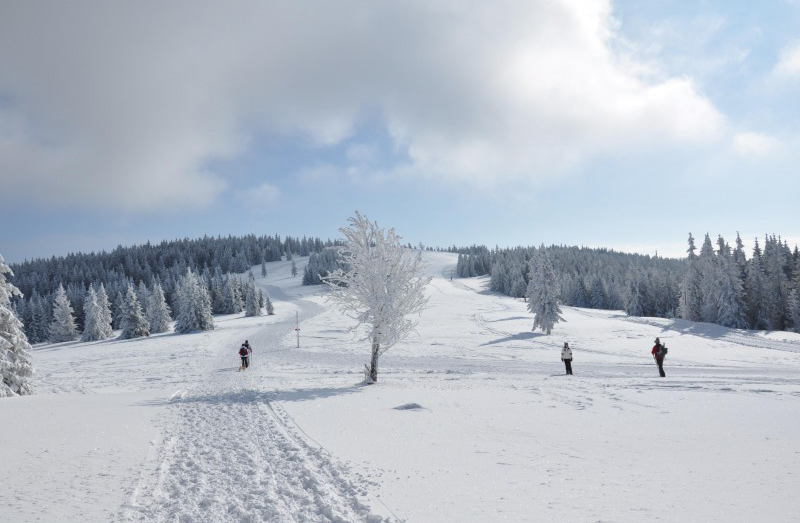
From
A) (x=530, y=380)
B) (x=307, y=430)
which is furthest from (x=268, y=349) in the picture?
(x=307, y=430)

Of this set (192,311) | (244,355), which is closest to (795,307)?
(244,355)

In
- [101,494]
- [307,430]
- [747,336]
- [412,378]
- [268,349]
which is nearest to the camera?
[101,494]

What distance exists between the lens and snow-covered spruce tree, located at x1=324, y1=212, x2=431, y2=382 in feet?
67.3

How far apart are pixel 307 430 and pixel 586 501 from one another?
24.3 feet

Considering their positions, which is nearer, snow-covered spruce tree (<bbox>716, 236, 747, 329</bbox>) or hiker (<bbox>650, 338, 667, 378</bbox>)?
hiker (<bbox>650, 338, 667, 378</bbox>)

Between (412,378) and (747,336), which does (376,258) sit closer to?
(412,378)

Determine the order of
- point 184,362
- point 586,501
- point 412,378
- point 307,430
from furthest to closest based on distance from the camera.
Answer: point 184,362 < point 412,378 < point 307,430 < point 586,501

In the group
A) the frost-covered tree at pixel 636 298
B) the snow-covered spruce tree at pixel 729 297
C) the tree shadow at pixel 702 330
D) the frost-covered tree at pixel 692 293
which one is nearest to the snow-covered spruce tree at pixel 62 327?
the tree shadow at pixel 702 330

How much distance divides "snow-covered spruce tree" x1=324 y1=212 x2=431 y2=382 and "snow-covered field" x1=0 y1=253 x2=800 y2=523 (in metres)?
2.58

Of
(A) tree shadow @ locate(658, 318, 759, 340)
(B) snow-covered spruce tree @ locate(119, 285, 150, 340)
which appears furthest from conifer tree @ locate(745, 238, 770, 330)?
(B) snow-covered spruce tree @ locate(119, 285, 150, 340)

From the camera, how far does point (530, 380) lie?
2056cm

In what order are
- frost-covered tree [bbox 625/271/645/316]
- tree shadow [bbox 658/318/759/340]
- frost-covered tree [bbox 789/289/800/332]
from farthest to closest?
1. frost-covered tree [bbox 625/271/645/316]
2. frost-covered tree [bbox 789/289/800/332]
3. tree shadow [bbox 658/318/759/340]

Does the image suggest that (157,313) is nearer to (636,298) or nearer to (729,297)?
(729,297)

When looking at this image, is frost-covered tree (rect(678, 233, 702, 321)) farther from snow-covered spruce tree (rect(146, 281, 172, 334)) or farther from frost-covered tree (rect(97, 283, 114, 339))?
frost-covered tree (rect(97, 283, 114, 339))
